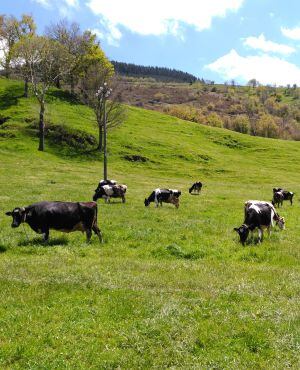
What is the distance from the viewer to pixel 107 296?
12102 millimetres

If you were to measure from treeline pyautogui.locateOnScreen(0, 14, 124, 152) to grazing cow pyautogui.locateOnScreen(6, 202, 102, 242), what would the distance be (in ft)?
131

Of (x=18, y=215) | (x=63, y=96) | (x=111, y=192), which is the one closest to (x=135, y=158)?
(x=63, y=96)

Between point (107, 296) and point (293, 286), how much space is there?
5.57 m

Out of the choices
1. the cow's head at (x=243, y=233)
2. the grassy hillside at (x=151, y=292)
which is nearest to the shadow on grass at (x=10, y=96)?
the grassy hillside at (x=151, y=292)

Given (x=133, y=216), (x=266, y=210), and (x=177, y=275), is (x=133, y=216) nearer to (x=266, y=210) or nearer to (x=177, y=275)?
(x=266, y=210)

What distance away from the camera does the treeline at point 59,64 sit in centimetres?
6381

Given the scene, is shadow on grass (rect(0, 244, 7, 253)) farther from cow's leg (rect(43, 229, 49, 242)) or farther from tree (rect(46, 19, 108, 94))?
tree (rect(46, 19, 108, 94))

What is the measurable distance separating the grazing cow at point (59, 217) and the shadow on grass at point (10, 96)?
57883 millimetres

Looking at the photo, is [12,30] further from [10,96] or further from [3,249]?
[3,249]

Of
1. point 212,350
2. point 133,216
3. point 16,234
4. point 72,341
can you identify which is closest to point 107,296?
point 72,341

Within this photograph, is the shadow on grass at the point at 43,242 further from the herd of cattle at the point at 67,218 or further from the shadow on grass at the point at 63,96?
the shadow on grass at the point at 63,96

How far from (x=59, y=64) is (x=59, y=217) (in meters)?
58.7

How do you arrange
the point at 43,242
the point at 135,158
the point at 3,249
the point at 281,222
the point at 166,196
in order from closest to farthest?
the point at 3,249
the point at 43,242
the point at 281,222
the point at 166,196
the point at 135,158

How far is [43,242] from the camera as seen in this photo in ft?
59.3
